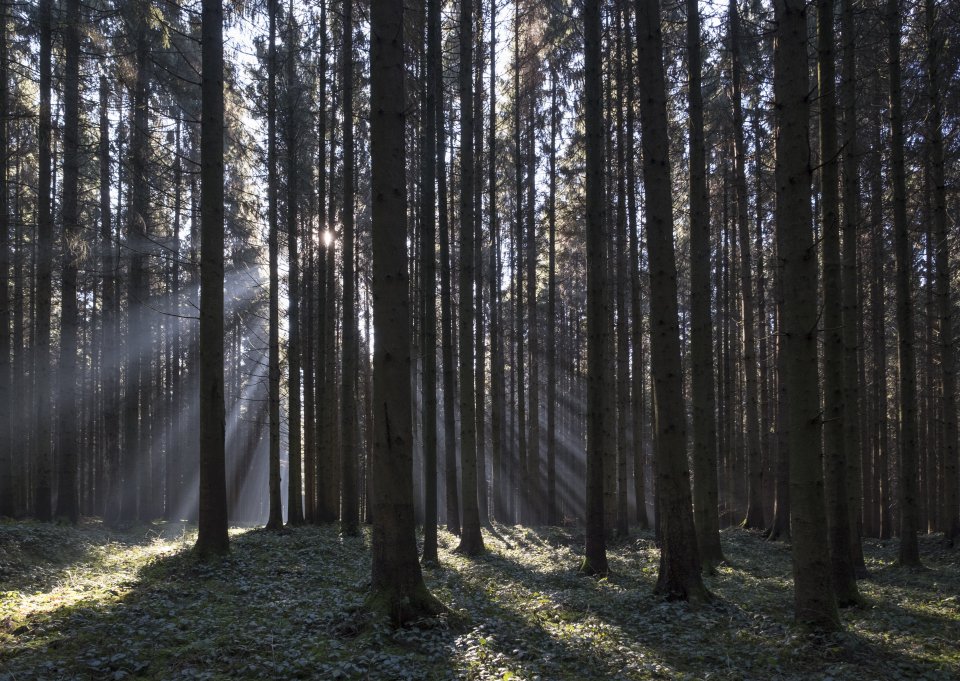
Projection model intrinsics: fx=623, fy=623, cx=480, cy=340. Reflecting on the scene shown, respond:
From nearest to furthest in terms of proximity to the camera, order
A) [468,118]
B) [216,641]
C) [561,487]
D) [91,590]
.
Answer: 1. [216,641]
2. [91,590]
3. [468,118]
4. [561,487]

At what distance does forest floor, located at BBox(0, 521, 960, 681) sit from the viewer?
18.8ft

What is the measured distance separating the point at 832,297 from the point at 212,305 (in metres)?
9.73

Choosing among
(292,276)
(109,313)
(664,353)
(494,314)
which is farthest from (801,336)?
(109,313)

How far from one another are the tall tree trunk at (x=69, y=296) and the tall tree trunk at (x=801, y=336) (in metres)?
16.0

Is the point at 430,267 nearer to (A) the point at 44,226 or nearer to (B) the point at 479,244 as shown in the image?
(B) the point at 479,244

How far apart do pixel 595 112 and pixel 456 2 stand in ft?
20.4

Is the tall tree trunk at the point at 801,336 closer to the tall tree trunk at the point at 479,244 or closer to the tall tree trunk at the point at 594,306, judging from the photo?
the tall tree trunk at the point at 594,306

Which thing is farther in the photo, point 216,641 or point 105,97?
point 105,97

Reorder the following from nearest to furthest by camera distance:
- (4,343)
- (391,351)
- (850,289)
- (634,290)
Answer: (391,351) < (850,289) < (4,343) < (634,290)

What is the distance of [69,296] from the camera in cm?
1667

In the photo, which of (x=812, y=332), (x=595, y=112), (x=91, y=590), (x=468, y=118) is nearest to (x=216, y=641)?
(x=91, y=590)

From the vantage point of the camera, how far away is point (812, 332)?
21.8 feet

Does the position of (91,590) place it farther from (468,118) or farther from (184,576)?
(468,118)

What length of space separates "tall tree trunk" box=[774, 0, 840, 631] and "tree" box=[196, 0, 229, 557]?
8644 millimetres
